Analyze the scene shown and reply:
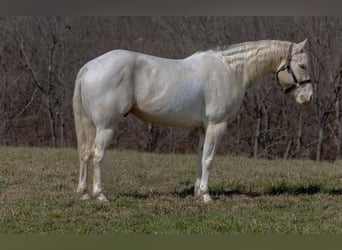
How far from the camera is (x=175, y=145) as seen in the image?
20969 millimetres

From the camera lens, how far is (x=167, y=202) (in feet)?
→ 21.1

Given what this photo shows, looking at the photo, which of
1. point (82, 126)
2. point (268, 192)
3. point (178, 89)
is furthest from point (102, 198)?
point (268, 192)

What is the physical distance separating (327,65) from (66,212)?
1681 centimetres

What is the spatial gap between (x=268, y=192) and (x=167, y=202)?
1685mm

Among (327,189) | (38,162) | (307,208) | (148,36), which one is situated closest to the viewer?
(307,208)

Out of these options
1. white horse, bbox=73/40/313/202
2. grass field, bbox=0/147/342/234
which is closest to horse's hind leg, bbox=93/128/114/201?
white horse, bbox=73/40/313/202

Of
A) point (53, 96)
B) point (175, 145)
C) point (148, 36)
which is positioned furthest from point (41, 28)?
point (175, 145)

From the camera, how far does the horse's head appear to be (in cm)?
673

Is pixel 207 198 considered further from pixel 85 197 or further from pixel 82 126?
pixel 82 126

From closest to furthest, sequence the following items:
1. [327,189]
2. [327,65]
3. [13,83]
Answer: [327,189] < [327,65] < [13,83]

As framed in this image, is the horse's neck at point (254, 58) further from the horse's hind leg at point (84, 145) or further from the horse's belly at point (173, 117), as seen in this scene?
the horse's hind leg at point (84, 145)

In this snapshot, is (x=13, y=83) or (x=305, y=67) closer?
(x=305, y=67)

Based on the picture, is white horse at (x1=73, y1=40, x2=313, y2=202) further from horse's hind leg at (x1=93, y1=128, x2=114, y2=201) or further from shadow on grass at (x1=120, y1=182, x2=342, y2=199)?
shadow on grass at (x1=120, y1=182, x2=342, y2=199)

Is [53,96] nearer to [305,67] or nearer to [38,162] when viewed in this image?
[38,162]
